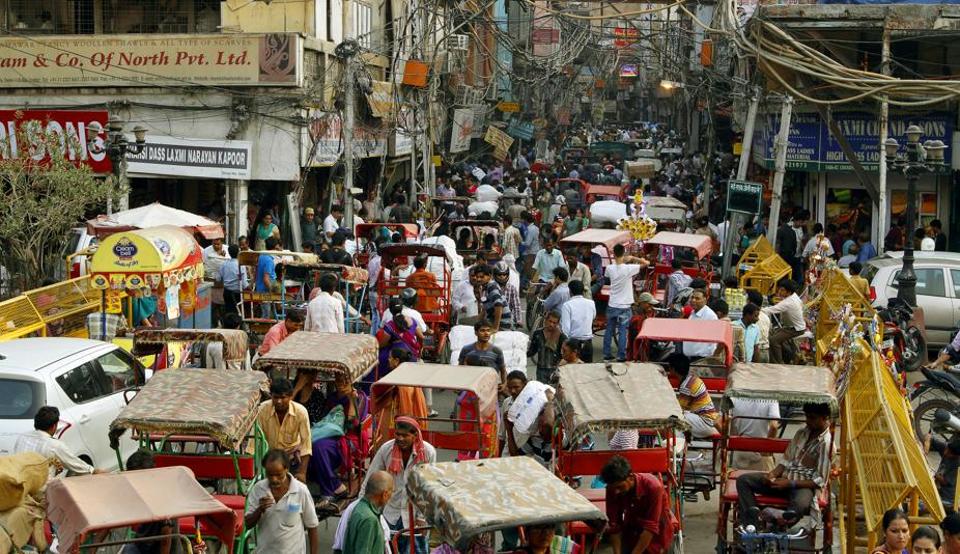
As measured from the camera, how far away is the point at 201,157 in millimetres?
27219

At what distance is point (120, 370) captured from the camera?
12.8 meters

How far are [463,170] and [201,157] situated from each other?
896 inches

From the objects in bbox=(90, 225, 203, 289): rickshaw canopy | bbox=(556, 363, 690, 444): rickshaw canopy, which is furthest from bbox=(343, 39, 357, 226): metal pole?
bbox=(556, 363, 690, 444): rickshaw canopy

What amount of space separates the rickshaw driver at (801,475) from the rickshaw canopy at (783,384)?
0.41ft

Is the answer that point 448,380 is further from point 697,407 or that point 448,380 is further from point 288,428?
point 697,407

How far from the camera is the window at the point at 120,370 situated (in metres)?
12.5

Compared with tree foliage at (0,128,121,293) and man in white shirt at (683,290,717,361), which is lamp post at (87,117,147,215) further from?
man in white shirt at (683,290,717,361)

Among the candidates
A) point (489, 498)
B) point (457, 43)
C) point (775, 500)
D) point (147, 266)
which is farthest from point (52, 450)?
point (457, 43)

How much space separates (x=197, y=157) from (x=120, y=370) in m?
15.0

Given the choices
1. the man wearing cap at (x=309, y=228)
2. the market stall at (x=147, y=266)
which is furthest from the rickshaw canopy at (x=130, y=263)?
the man wearing cap at (x=309, y=228)

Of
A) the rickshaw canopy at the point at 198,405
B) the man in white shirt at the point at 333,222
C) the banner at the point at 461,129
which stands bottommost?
the rickshaw canopy at the point at 198,405

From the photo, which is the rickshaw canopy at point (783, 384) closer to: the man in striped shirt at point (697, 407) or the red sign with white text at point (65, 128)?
the man in striped shirt at point (697, 407)

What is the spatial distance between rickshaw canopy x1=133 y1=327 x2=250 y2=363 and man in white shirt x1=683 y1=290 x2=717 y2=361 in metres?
4.84

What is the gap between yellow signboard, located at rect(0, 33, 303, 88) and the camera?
88.8 feet
